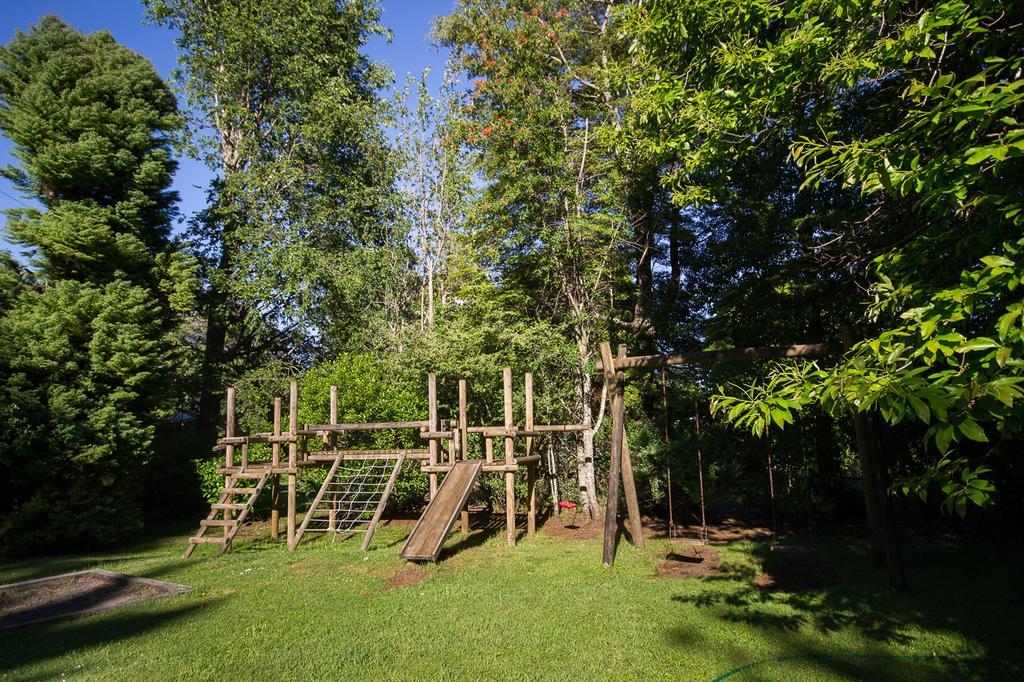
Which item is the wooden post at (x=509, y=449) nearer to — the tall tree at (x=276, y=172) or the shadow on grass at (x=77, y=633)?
the shadow on grass at (x=77, y=633)

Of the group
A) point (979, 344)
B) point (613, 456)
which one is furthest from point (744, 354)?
point (979, 344)

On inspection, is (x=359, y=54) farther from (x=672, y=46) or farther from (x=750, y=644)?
(x=750, y=644)

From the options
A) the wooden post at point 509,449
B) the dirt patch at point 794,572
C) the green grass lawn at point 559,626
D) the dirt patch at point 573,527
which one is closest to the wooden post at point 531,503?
the dirt patch at point 573,527

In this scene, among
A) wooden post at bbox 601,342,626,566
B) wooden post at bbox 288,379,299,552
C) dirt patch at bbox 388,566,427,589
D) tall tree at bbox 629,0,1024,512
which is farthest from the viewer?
wooden post at bbox 288,379,299,552

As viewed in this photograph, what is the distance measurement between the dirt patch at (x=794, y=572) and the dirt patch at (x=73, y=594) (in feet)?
22.5

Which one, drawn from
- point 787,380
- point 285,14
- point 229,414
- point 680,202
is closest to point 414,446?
point 229,414

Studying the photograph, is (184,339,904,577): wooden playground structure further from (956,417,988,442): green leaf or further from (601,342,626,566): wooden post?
(956,417,988,442): green leaf

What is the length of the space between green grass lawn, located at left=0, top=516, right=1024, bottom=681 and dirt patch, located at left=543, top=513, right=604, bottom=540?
6.36 ft

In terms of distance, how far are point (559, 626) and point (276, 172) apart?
15.0 meters

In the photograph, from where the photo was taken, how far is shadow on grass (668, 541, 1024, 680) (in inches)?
157

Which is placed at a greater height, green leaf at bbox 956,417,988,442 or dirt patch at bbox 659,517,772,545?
green leaf at bbox 956,417,988,442

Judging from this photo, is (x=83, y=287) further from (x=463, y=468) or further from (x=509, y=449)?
(x=509, y=449)

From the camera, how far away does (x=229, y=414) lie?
10.3 meters

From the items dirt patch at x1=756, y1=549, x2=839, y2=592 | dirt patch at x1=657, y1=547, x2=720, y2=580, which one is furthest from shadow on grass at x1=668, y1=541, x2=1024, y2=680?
dirt patch at x1=657, y1=547, x2=720, y2=580
